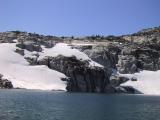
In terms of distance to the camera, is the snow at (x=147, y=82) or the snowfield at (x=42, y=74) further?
the snow at (x=147, y=82)

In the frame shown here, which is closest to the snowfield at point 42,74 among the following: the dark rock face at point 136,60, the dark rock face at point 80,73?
the dark rock face at point 80,73

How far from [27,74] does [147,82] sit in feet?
196

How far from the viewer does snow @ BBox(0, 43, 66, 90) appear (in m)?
143

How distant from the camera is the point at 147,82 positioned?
177750mm

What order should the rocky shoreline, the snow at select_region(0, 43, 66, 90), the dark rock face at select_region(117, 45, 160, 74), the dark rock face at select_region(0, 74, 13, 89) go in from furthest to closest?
the dark rock face at select_region(117, 45, 160, 74) → the rocky shoreline → the snow at select_region(0, 43, 66, 90) → the dark rock face at select_region(0, 74, 13, 89)

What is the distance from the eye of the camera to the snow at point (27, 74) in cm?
14262

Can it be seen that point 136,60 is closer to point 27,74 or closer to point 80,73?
point 80,73

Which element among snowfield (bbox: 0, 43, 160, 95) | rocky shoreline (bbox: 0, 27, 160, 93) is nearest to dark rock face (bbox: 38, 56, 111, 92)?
rocky shoreline (bbox: 0, 27, 160, 93)

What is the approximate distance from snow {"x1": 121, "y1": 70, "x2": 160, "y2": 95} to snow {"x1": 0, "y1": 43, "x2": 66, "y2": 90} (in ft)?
123

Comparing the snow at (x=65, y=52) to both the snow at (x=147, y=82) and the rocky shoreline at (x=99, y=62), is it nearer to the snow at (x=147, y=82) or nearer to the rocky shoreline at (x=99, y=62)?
the rocky shoreline at (x=99, y=62)

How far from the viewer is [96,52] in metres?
183

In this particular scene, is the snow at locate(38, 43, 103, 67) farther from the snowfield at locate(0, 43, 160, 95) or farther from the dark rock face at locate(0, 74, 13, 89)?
the dark rock face at locate(0, 74, 13, 89)

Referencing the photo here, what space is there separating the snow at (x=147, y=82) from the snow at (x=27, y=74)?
123 feet

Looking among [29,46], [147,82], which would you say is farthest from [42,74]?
[147,82]
